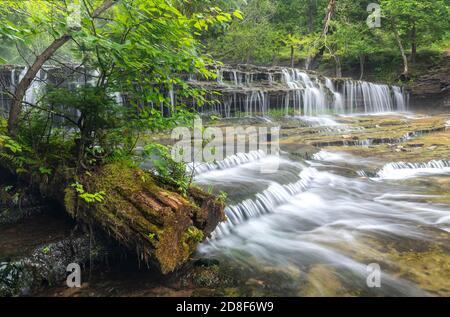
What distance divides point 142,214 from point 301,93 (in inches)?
738

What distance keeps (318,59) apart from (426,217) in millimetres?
27611

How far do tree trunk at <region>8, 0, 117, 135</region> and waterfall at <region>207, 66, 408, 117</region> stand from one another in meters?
13.9

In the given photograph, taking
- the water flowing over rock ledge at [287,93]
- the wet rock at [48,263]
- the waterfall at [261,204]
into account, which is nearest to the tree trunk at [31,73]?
the wet rock at [48,263]

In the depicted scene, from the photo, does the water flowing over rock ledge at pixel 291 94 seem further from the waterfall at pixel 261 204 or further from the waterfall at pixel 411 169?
the waterfall at pixel 261 204

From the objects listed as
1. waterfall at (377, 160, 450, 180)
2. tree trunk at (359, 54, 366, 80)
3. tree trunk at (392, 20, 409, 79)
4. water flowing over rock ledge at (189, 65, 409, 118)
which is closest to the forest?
waterfall at (377, 160, 450, 180)

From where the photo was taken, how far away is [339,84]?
77.8 feet

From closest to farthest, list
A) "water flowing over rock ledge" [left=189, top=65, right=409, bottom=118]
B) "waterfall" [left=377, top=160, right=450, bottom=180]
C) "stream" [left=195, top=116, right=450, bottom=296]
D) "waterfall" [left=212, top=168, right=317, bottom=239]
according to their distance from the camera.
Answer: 1. "stream" [left=195, top=116, right=450, bottom=296]
2. "waterfall" [left=212, top=168, right=317, bottom=239]
3. "waterfall" [left=377, top=160, right=450, bottom=180]
4. "water flowing over rock ledge" [left=189, top=65, right=409, bottom=118]

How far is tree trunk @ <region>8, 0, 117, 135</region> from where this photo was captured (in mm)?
4195

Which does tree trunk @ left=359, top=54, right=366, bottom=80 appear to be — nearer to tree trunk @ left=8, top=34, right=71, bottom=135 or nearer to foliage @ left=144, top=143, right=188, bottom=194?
foliage @ left=144, top=143, right=188, bottom=194

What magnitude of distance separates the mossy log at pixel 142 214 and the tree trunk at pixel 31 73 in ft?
3.96

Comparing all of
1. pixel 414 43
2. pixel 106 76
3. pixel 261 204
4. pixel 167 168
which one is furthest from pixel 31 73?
pixel 414 43

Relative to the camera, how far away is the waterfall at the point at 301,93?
64.0 feet

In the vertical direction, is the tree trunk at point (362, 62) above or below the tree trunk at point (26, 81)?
above

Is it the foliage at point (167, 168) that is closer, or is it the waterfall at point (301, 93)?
the foliage at point (167, 168)
